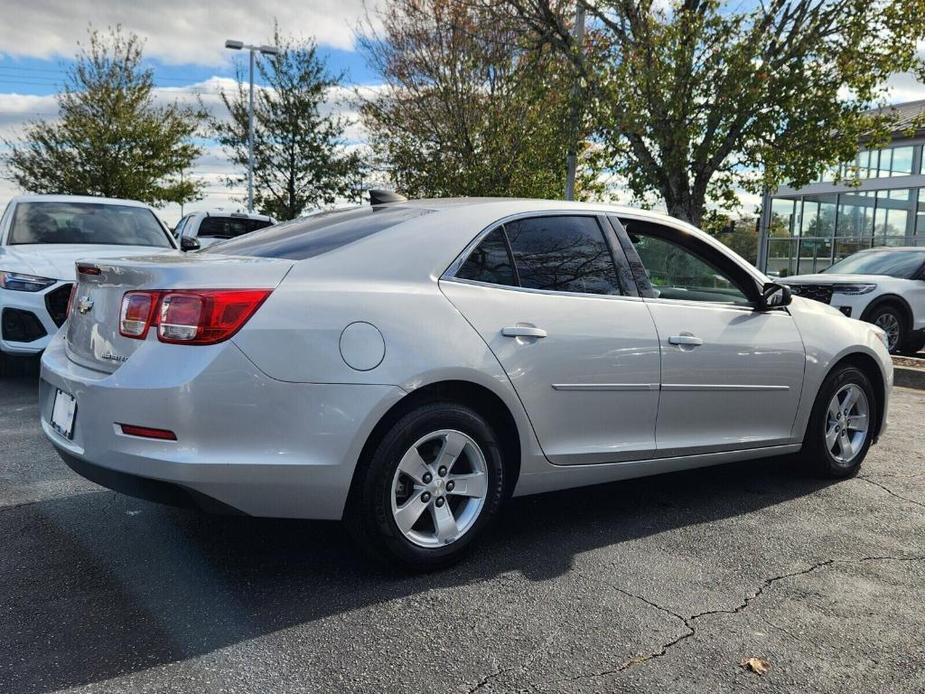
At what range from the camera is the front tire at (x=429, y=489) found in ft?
10.4

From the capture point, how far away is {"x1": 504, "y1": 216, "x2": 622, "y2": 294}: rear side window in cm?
375

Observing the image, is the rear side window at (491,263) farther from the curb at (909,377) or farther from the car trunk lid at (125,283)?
the curb at (909,377)

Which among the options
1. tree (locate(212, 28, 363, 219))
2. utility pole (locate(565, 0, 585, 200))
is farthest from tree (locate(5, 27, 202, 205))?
utility pole (locate(565, 0, 585, 200))

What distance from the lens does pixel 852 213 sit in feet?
96.0

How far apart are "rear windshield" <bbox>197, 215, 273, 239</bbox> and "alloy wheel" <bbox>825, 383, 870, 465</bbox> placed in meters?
11.6

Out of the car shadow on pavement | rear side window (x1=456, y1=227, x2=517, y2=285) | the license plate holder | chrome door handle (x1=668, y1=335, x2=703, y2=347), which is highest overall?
rear side window (x1=456, y1=227, x2=517, y2=285)

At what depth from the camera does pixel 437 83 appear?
60.2 ft

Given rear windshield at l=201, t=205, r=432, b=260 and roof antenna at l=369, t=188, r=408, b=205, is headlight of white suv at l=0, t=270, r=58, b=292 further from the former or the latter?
roof antenna at l=369, t=188, r=408, b=205

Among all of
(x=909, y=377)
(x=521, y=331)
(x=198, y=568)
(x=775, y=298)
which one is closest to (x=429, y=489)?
(x=521, y=331)

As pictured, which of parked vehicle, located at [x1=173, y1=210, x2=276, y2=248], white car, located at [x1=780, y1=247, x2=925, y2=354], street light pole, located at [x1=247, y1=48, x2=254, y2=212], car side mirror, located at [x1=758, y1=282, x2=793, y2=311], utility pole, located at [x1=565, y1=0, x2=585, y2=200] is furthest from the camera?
street light pole, located at [x1=247, y1=48, x2=254, y2=212]

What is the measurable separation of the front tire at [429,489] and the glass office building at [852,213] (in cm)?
2464

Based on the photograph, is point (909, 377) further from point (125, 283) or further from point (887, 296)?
point (125, 283)

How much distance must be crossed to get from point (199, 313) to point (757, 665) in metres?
2.20

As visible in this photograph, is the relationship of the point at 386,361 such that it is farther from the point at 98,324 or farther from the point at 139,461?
the point at 98,324
